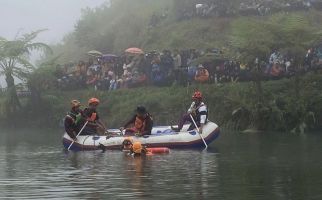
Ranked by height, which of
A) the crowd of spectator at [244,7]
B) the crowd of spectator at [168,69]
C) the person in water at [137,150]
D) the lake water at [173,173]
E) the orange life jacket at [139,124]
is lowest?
the lake water at [173,173]

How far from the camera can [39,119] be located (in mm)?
38875

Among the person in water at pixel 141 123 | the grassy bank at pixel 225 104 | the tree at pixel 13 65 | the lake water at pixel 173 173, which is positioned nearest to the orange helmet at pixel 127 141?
the lake water at pixel 173 173

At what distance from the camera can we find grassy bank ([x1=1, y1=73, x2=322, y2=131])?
96.5 ft

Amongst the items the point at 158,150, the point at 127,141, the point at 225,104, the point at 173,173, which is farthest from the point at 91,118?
the point at 225,104

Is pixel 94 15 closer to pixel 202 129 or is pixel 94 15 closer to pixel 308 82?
pixel 308 82

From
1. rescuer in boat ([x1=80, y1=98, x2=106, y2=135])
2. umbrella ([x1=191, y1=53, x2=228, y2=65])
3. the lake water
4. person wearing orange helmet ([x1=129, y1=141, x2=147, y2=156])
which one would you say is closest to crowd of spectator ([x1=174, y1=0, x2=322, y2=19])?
umbrella ([x1=191, y1=53, x2=228, y2=65])

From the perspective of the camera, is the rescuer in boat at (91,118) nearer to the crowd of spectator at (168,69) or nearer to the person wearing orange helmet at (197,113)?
the person wearing orange helmet at (197,113)

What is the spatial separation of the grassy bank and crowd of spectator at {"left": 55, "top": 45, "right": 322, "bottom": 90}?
1.97 ft

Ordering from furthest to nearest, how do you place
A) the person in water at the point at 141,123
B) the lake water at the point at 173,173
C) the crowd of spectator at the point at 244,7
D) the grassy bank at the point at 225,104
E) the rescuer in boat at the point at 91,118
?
1. the crowd of spectator at the point at 244,7
2. the grassy bank at the point at 225,104
3. the rescuer in boat at the point at 91,118
4. the person in water at the point at 141,123
5. the lake water at the point at 173,173

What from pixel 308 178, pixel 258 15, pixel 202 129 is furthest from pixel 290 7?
pixel 308 178

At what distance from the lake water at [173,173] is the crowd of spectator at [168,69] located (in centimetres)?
928

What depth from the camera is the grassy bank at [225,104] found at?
96.5ft

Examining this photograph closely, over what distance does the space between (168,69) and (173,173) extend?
69.8ft

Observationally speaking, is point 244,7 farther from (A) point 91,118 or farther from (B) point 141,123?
(B) point 141,123
